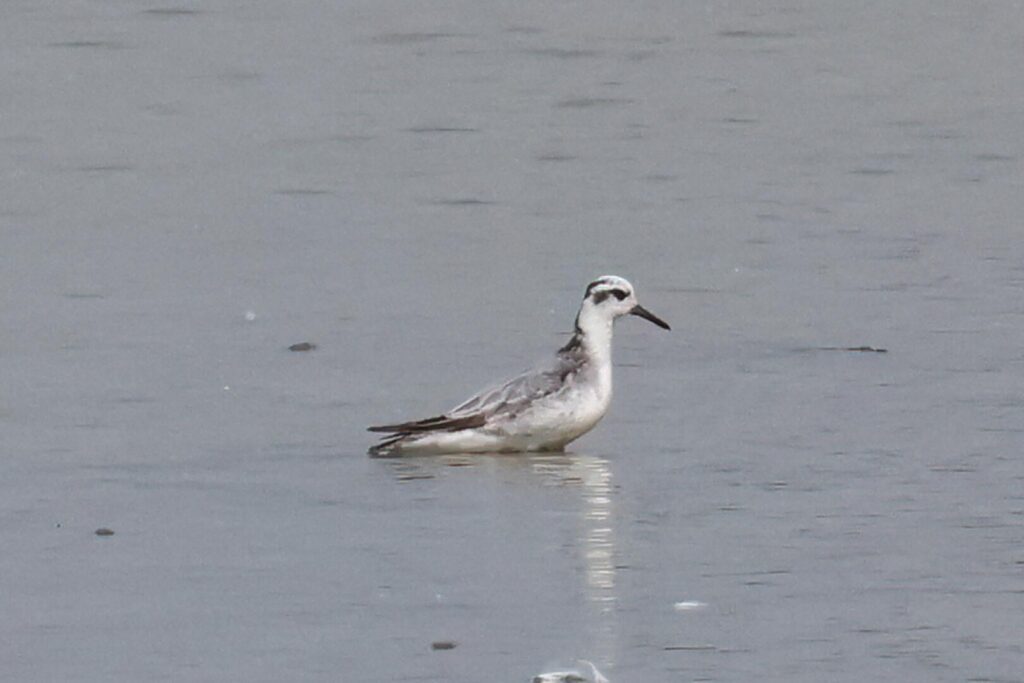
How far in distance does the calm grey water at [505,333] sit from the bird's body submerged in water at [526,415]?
0.42 feet

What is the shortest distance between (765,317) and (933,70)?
679cm

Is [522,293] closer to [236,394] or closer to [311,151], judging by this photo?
[236,394]

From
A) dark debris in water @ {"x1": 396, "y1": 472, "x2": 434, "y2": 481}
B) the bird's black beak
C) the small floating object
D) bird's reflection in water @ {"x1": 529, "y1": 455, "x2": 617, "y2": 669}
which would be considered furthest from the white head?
the small floating object

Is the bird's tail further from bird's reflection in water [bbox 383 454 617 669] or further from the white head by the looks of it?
the white head

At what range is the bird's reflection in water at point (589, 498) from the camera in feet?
25.5

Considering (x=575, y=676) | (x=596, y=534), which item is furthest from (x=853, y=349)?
(x=575, y=676)

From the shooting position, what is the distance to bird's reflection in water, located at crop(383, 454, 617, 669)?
7.78 metres

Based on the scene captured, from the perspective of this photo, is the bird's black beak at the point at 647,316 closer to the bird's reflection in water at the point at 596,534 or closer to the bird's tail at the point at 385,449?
the bird's reflection in water at the point at 596,534

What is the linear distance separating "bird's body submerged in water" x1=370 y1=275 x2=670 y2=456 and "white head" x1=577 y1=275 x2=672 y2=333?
9.2 inches

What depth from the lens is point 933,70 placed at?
63.1 feet

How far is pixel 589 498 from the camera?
9875 mm

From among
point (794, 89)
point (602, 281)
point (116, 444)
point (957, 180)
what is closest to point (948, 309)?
point (602, 281)

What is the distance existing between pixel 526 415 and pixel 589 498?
4.47 ft

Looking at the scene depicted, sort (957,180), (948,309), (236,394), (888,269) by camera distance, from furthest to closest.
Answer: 1. (957,180)
2. (888,269)
3. (948,309)
4. (236,394)
